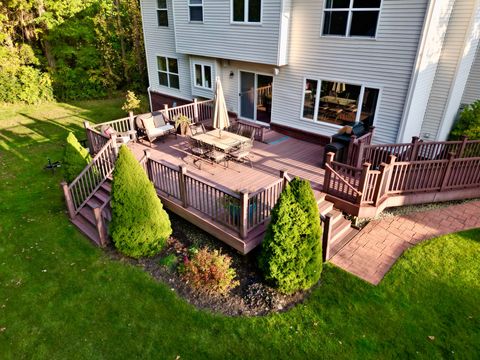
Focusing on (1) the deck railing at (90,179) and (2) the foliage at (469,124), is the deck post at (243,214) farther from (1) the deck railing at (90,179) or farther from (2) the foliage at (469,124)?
(2) the foliage at (469,124)

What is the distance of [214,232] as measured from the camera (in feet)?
25.5

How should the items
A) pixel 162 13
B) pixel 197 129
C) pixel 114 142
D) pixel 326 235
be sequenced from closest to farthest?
pixel 326 235, pixel 114 142, pixel 197 129, pixel 162 13

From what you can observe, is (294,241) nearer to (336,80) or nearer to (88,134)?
(336,80)

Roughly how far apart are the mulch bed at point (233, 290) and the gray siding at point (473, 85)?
398 inches

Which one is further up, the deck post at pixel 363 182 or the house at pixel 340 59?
the house at pixel 340 59

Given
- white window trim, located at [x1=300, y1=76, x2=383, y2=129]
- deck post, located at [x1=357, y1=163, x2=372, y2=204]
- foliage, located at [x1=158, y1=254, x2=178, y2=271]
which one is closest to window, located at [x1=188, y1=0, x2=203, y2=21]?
white window trim, located at [x1=300, y1=76, x2=383, y2=129]

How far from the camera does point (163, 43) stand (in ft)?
54.4

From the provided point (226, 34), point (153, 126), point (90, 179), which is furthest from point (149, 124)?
point (226, 34)

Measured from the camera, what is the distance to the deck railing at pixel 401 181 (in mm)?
7945

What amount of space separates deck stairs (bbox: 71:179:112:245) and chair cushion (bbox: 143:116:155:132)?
9.64 ft

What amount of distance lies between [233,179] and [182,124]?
465 cm

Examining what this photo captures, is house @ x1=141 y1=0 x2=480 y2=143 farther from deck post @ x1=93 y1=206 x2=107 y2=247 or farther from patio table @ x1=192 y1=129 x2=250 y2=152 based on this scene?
deck post @ x1=93 y1=206 x2=107 y2=247

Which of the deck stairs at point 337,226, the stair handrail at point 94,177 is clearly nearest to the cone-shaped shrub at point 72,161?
the stair handrail at point 94,177

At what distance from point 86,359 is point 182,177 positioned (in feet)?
13.9
